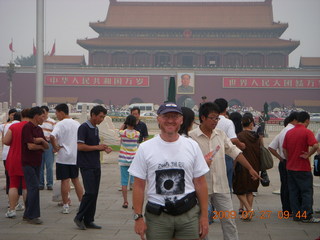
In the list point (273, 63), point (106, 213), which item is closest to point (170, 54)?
point (273, 63)

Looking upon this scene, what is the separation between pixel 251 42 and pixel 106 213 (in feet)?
138

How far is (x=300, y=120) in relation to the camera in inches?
239

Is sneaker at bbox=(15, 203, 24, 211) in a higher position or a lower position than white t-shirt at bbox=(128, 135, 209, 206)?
lower

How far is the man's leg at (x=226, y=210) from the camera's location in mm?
4324

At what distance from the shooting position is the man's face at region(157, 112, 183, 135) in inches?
131

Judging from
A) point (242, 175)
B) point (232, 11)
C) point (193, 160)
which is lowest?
point (242, 175)

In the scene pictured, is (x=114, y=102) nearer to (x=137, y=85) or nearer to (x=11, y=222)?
(x=137, y=85)

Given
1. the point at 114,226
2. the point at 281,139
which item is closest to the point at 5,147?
the point at 114,226

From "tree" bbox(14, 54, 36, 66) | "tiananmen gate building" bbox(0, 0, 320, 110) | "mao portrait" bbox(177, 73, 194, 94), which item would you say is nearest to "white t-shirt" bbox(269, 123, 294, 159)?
"tiananmen gate building" bbox(0, 0, 320, 110)

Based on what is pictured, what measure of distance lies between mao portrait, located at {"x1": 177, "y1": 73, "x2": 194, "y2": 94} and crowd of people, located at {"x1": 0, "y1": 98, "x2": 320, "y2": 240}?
120 ft

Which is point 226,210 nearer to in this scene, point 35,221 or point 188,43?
point 35,221

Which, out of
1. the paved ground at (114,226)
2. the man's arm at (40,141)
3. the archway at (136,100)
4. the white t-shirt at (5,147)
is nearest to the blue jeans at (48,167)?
the paved ground at (114,226)

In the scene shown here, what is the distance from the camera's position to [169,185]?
3.28m

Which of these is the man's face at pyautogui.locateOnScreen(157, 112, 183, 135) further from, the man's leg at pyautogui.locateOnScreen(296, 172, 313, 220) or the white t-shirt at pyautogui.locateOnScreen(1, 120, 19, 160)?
the white t-shirt at pyautogui.locateOnScreen(1, 120, 19, 160)
